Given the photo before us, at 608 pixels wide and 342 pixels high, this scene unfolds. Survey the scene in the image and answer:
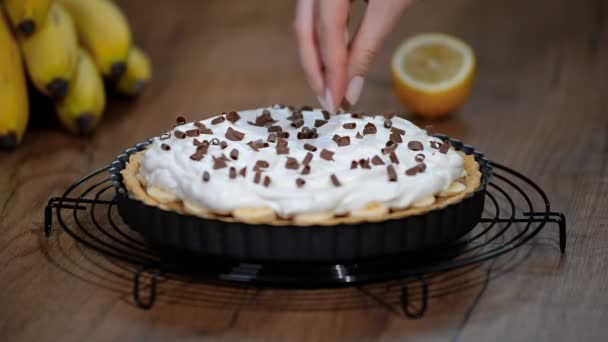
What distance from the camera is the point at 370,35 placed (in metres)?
2.30

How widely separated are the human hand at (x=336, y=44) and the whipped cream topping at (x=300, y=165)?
0.13m

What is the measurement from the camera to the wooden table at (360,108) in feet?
6.38

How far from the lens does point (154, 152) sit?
88.3 inches

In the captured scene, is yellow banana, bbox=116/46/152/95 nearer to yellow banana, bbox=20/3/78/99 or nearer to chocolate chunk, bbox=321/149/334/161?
yellow banana, bbox=20/3/78/99

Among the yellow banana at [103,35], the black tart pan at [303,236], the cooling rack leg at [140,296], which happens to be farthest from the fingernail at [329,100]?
the yellow banana at [103,35]

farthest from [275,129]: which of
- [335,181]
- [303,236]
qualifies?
[303,236]

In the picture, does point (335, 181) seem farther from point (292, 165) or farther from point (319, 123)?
point (319, 123)

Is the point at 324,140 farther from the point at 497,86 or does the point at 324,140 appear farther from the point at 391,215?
the point at 497,86

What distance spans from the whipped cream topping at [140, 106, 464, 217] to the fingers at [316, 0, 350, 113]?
118 mm

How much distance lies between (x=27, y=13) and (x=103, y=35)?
0.43m

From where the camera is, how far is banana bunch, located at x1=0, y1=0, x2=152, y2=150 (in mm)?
3160

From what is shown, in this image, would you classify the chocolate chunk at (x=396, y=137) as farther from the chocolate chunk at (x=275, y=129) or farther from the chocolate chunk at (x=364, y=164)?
the chocolate chunk at (x=275, y=129)

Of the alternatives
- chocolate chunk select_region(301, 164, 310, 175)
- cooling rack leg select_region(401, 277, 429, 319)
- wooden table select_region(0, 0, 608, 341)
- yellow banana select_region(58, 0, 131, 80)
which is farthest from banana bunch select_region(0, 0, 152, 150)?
cooling rack leg select_region(401, 277, 429, 319)

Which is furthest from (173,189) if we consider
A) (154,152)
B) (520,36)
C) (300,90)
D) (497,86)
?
(520,36)
